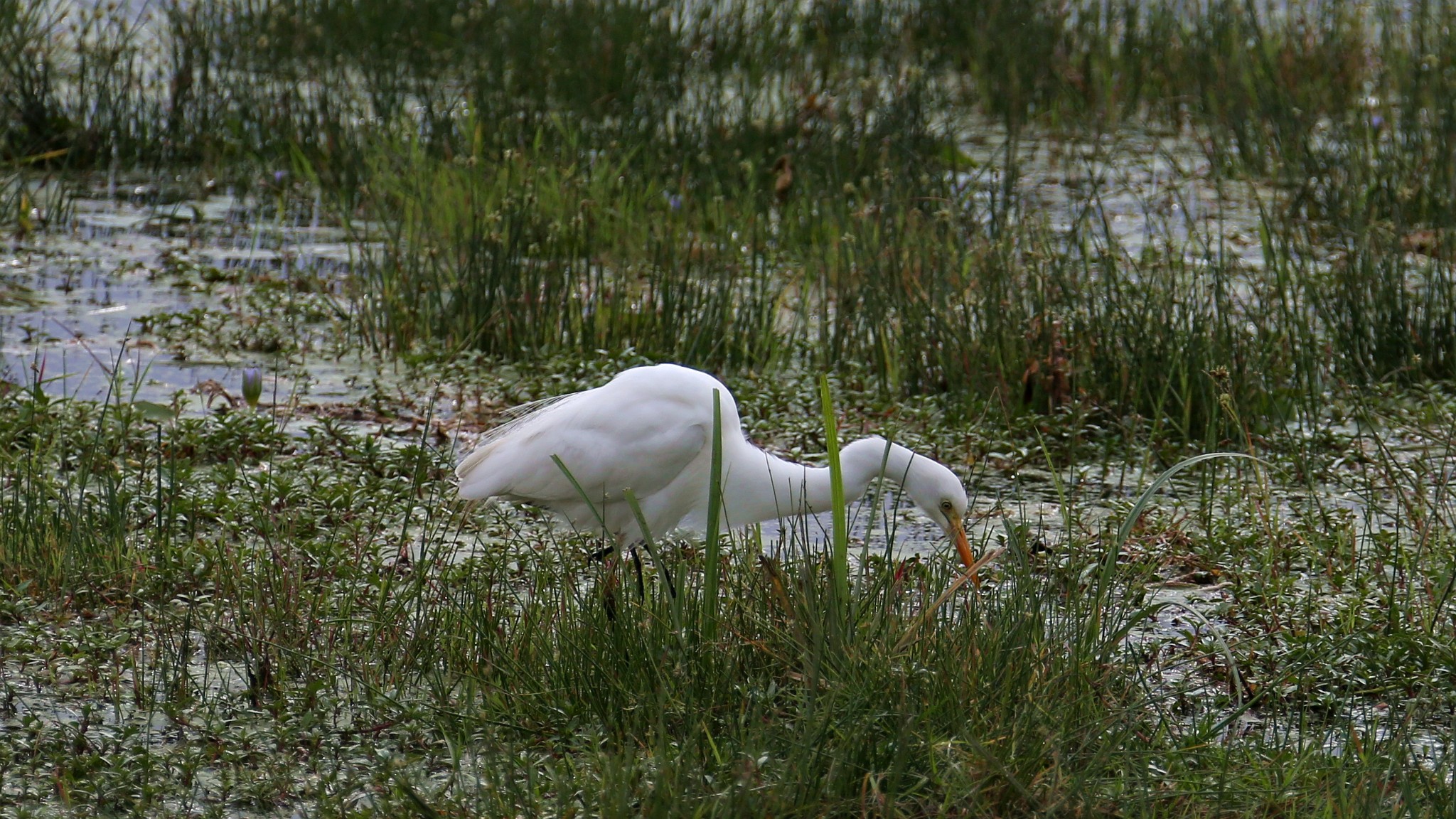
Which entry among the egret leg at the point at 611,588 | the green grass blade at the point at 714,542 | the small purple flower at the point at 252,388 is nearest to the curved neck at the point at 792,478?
the egret leg at the point at 611,588

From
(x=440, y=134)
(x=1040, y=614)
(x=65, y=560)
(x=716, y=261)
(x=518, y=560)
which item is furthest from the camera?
(x=440, y=134)

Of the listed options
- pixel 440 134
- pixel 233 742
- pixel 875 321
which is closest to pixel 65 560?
pixel 233 742

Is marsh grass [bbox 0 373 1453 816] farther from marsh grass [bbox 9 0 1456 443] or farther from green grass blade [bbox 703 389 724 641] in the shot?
marsh grass [bbox 9 0 1456 443]

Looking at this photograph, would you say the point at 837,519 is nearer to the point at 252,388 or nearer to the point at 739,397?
the point at 739,397

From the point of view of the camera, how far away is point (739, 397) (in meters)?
4.64

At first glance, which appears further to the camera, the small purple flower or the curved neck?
the small purple flower

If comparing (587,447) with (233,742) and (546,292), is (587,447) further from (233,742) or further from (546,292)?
(546,292)

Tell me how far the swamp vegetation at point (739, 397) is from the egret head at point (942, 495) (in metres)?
0.15

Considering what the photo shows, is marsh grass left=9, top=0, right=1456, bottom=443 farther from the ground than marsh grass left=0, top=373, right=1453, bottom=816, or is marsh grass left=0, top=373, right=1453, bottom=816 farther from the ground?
marsh grass left=9, top=0, right=1456, bottom=443

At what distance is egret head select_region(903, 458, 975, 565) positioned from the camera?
316 centimetres

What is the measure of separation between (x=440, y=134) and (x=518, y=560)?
12.1 feet

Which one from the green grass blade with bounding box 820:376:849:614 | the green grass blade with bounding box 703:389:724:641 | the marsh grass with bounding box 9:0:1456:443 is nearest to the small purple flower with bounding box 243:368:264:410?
the marsh grass with bounding box 9:0:1456:443

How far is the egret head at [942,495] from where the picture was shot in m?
3.16

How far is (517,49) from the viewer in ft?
27.0
